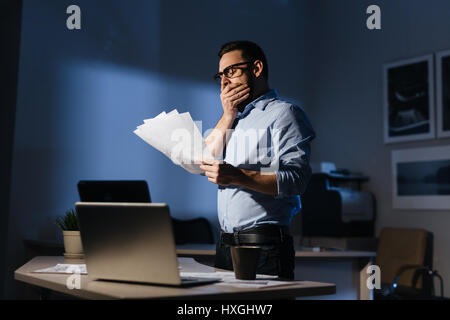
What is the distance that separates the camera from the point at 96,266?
1203 millimetres

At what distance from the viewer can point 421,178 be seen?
4.63m

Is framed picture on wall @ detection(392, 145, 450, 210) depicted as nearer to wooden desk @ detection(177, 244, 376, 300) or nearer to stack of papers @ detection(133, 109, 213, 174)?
wooden desk @ detection(177, 244, 376, 300)


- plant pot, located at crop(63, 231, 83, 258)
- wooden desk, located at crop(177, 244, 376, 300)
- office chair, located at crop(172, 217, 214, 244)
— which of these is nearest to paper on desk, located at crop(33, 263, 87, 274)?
plant pot, located at crop(63, 231, 83, 258)

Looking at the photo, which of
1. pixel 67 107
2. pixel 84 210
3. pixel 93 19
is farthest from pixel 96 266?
pixel 93 19

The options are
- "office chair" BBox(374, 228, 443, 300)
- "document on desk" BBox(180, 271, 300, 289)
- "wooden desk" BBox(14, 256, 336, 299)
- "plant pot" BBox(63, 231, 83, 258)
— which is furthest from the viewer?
"office chair" BBox(374, 228, 443, 300)

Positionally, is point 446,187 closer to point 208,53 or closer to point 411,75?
Result: point 411,75

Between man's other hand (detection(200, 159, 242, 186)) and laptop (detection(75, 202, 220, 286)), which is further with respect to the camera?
man's other hand (detection(200, 159, 242, 186))

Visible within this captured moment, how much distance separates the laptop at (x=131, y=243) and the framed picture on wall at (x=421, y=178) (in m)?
3.79

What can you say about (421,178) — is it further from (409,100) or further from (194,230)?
(194,230)

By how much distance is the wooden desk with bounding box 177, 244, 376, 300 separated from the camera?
9.68ft

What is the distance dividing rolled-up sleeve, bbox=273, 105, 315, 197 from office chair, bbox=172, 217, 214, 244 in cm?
264

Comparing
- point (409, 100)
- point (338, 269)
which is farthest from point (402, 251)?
point (338, 269)

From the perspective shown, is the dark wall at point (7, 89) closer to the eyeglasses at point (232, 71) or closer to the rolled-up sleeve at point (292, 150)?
the eyeglasses at point (232, 71)

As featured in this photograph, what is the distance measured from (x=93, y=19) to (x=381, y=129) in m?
2.88
